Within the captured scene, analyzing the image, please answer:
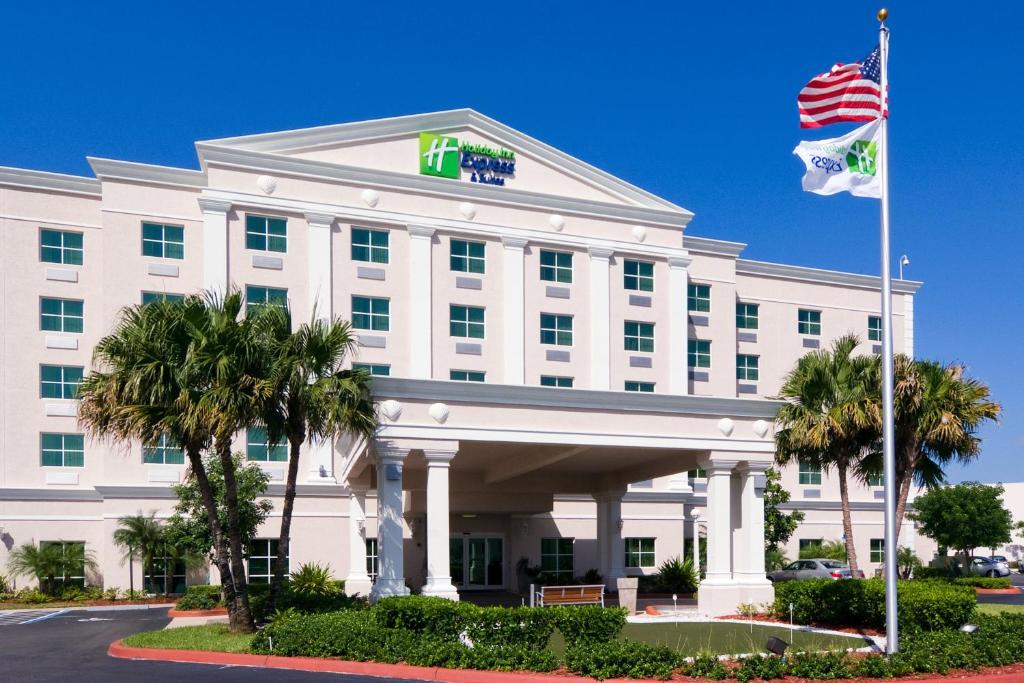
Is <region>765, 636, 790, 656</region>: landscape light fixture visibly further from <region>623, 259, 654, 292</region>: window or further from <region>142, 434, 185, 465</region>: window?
<region>623, 259, 654, 292</region>: window

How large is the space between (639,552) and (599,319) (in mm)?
10245

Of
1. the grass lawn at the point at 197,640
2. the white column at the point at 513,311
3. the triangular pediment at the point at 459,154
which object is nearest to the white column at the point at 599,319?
the triangular pediment at the point at 459,154

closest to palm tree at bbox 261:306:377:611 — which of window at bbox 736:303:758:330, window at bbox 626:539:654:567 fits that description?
window at bbox 626:539:654:567

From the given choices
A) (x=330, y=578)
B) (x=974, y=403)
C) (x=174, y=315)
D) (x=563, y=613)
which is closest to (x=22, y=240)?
(x=330, y=578)

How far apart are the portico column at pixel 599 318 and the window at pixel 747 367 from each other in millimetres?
8829

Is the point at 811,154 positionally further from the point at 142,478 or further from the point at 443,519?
the point at 142,478

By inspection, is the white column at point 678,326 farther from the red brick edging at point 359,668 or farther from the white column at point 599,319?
A: the red brick edging at point 359,668

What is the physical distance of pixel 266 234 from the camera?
40656mm

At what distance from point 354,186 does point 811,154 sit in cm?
2657

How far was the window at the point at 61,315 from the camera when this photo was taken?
39.8m

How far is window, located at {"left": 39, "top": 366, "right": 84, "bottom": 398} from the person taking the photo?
39.5 metres

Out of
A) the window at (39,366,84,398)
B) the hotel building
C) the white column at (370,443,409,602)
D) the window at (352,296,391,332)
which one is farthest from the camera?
the window at (352,296,391,332)

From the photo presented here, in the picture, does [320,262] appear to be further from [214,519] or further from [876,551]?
[876,551]

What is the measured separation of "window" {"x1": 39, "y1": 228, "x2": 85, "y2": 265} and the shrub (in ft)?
96.5
